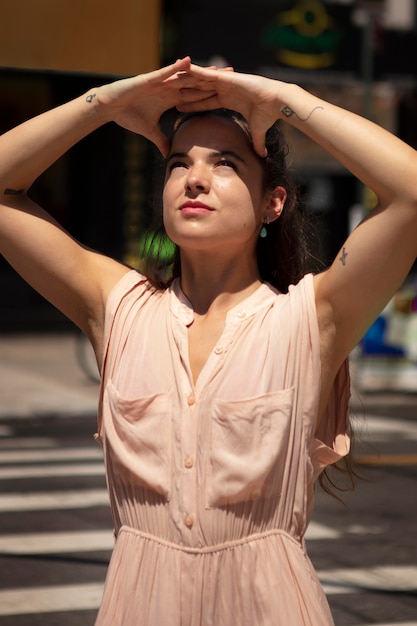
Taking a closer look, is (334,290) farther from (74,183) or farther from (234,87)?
(74,183)

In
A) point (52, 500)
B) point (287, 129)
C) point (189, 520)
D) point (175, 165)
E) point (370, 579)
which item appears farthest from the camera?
point (287, 129)

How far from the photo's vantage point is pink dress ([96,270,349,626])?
2.75 metres

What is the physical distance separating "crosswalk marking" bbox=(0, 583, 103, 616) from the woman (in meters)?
3.42

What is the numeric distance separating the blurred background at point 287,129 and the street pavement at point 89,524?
10.4 ft

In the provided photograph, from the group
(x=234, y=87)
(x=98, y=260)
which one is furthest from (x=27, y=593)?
(x=234, y=87)

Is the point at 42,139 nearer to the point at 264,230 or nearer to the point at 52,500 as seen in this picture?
the point at 264,230

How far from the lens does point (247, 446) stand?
278 centimetres

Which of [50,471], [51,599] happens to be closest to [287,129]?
[50,471]

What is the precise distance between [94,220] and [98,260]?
2003cm

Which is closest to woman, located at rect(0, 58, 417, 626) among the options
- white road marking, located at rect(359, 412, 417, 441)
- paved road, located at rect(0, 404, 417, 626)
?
paved road, located at rect(0, 404, 417, 626)

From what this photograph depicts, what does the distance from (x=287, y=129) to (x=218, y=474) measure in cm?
1808

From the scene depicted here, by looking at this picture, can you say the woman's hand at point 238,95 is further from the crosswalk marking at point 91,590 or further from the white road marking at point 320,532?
the white road marking at point 320,532

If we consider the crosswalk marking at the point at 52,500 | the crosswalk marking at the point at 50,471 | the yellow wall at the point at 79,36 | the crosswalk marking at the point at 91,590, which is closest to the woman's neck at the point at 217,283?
the yellow wall at the point at 79,36

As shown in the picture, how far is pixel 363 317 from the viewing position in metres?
2.89
